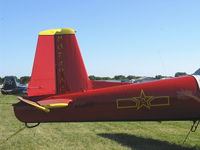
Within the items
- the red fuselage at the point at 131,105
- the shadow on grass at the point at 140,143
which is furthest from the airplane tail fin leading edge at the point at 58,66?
the shadow on grass at the point at 140,143

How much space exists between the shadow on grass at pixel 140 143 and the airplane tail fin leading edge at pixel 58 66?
1.86 m

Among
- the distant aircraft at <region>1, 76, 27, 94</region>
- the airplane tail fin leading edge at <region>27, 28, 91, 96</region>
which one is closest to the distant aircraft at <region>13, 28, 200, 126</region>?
the airplane tail fin leading edge at <region>27, 28, 91, 96</region>

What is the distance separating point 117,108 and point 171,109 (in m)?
1.04

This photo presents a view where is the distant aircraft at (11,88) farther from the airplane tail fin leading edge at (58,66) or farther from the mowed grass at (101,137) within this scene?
the airplane tail fin leading edge at (58,66)

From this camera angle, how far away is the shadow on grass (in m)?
5.97

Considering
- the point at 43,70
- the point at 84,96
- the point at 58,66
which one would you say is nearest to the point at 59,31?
the point at 58,66

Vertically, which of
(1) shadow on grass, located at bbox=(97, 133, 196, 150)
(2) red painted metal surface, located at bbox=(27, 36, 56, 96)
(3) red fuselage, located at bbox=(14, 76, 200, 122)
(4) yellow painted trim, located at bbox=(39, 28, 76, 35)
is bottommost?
(1) shadow on grass, located at bbox=(97, 133, 196, 150)

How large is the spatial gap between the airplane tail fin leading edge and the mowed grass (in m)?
1.49

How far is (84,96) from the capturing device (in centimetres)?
513

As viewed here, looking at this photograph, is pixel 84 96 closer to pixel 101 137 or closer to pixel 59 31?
pixel 59 31

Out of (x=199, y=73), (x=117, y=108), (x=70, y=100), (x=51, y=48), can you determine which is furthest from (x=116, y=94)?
(x=199, y=73)

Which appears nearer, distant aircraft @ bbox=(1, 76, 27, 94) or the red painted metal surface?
the red painted metal surface

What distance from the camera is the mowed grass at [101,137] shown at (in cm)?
600

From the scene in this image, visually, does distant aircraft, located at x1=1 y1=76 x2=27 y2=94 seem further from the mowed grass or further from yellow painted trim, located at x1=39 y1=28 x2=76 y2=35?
yellow painted trim, located at x1=39 y1=28 x2=76 y2=35
